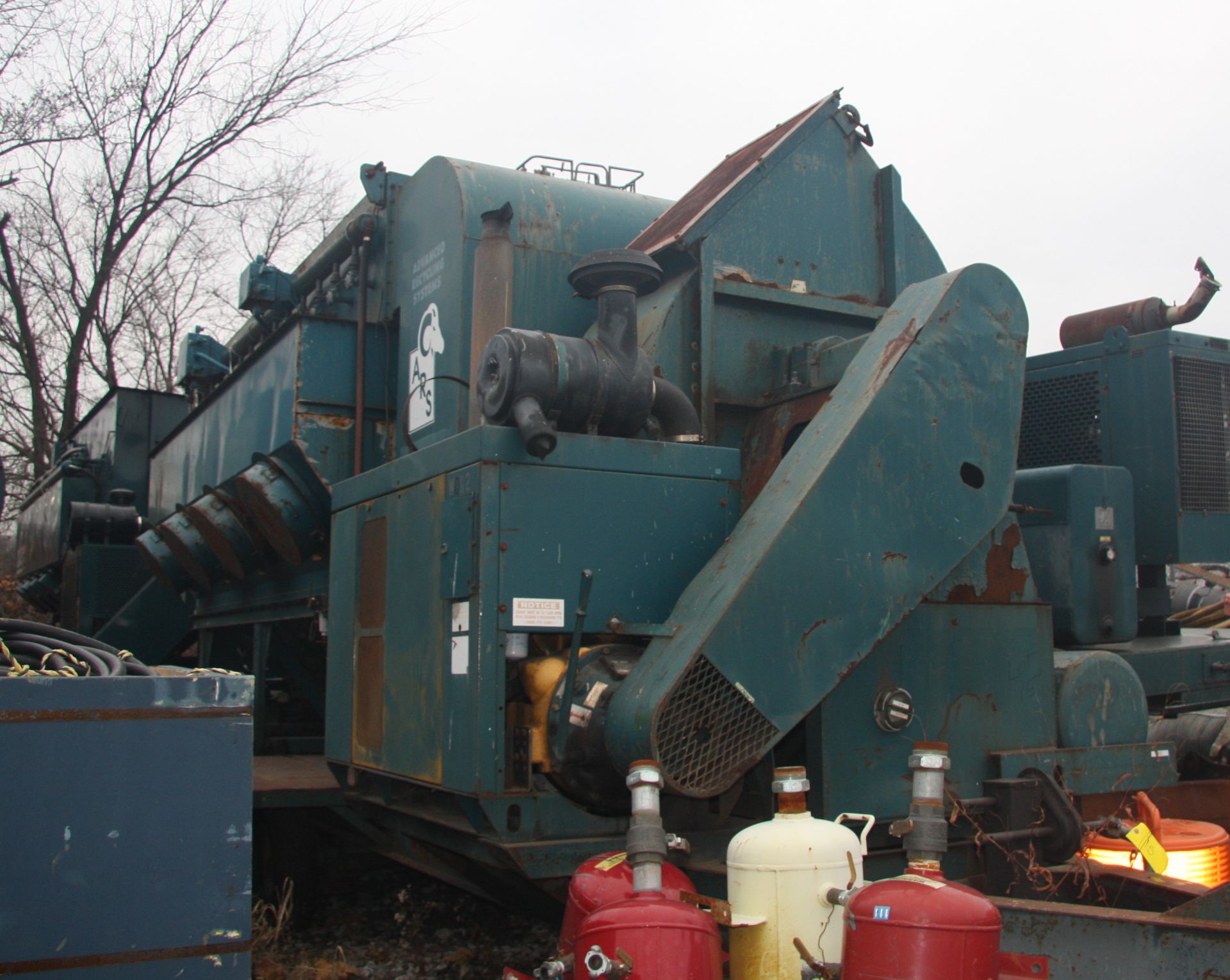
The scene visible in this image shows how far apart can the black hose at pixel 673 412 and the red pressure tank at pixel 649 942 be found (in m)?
1.88

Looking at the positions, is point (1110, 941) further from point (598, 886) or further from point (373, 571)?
point (373, 571)

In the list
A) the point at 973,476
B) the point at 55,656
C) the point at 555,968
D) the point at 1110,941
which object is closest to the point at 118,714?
the point at 55,656

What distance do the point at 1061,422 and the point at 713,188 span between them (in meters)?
2.04

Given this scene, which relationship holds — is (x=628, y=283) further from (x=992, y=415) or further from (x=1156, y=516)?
(x=1156, y=516)

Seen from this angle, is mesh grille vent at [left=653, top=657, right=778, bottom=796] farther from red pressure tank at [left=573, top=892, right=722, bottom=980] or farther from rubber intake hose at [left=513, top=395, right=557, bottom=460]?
rubber intake hose at [left=513, top=395, right=557, bottom=460]

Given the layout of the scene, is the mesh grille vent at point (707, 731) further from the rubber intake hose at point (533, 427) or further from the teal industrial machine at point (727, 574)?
the rubber intake hose at point (533, 427)

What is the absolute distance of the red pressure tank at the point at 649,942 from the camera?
2.89 m

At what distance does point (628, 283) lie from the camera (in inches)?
171

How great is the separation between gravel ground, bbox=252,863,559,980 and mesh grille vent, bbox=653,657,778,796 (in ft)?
5.57

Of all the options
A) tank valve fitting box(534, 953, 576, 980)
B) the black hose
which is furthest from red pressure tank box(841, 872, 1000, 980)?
the black hose

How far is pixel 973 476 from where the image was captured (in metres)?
4.36

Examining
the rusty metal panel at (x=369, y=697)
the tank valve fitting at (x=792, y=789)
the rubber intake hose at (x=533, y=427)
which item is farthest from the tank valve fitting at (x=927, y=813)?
the rusty metal panel at (x=369, y=697)

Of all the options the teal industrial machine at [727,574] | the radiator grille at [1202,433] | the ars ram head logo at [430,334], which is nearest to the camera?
the teal industrial machine at [727,574]

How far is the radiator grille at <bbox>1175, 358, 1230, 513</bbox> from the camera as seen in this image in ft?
18.3
